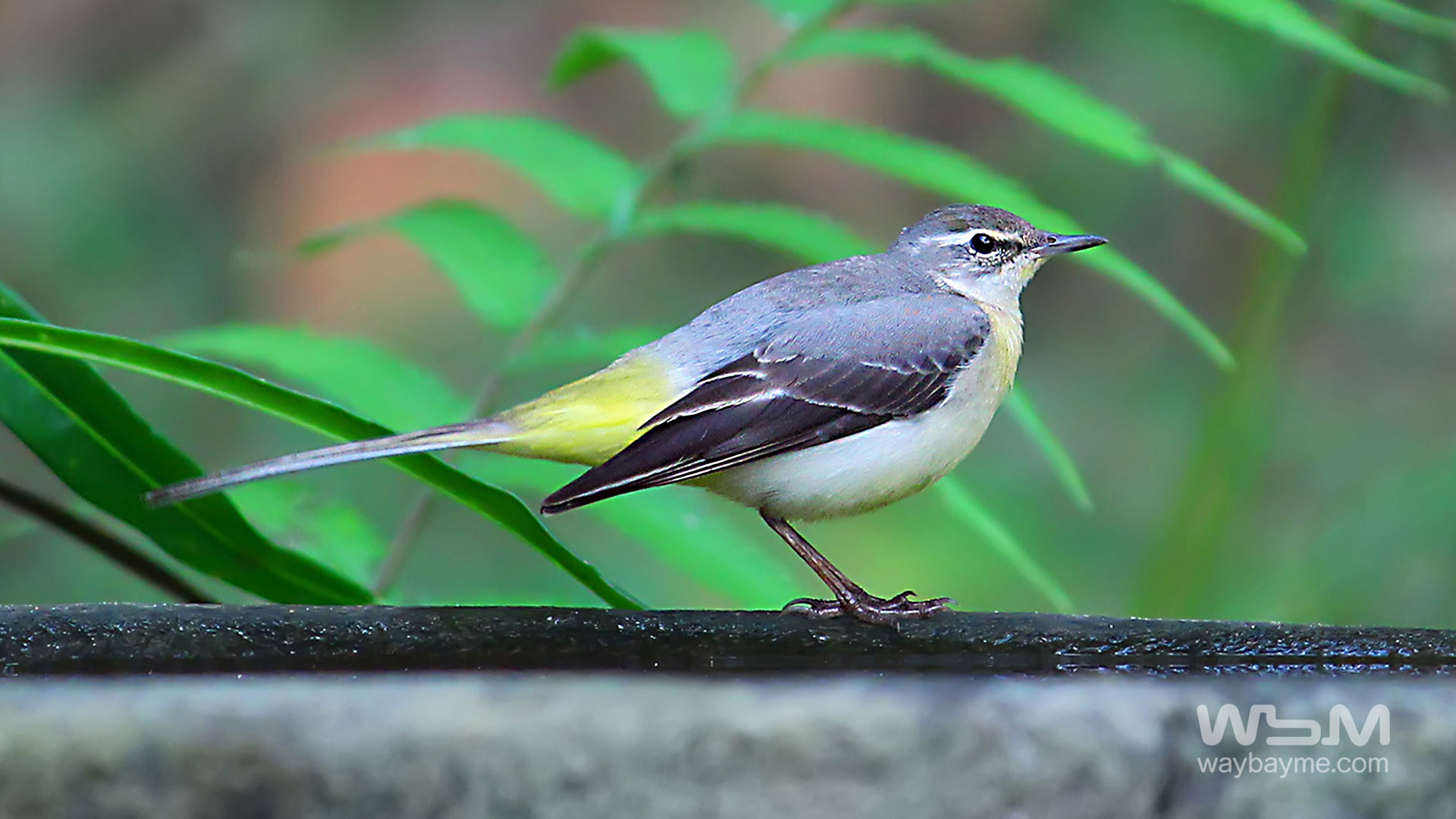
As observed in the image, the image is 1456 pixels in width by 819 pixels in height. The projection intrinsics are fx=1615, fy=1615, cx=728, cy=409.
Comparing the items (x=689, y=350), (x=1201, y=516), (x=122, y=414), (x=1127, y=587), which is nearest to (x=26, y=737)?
(x=122, y=414)

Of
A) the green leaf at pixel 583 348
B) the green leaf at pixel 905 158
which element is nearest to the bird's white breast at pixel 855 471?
the green leaf at pixel 583 348

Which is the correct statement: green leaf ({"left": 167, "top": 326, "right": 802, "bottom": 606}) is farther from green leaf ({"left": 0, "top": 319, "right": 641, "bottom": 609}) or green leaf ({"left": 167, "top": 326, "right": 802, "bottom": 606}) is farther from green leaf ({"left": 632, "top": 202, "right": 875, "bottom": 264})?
green leaf ({"left": 0, "top": 319, "right": 641, "bottom": 609})

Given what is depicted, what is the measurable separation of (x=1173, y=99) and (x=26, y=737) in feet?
16.0

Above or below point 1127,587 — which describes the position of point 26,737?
above

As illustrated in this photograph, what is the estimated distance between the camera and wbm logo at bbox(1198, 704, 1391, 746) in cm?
120

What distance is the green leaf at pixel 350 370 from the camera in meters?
2.58

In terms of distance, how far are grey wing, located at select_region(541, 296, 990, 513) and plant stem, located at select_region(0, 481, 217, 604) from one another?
22.8 inches

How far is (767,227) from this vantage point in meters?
2.58

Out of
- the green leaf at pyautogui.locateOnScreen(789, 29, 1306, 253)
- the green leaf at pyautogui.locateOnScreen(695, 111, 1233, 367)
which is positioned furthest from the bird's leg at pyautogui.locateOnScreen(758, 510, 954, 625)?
the green leaf at pyautogui.locateOnScreen(789, 29, 1306, 253)

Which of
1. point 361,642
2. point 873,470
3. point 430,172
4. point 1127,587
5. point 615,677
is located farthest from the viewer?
point 430,172

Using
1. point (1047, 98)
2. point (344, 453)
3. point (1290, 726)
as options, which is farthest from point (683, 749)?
point (1047, 98)

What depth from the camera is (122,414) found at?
1.79 m

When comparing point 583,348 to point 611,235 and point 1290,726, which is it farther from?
point 1290,726

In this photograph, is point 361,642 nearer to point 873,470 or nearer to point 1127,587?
point 873,470
